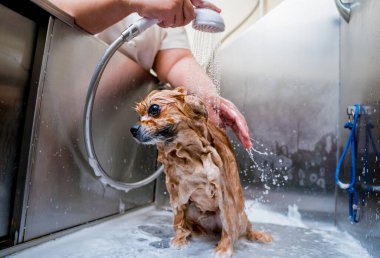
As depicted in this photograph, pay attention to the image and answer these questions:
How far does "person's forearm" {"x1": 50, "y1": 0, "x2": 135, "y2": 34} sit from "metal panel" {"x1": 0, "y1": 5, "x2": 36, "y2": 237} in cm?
14

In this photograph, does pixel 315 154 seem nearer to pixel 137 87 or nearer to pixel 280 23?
pixel 280 23

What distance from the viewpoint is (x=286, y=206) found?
4.29 ft

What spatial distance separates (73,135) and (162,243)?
0.44m

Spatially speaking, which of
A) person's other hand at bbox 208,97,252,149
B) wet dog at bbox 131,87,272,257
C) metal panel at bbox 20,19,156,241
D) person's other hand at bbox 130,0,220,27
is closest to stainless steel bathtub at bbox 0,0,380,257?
metal panel at bbox 20,19,156,241

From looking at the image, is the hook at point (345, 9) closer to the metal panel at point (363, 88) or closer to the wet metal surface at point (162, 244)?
the metal panel at point (363, 88)

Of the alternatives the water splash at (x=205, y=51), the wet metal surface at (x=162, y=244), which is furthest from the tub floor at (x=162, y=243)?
the water splash at (x=205, y=51)

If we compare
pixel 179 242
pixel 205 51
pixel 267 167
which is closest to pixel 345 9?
pixel 205 51

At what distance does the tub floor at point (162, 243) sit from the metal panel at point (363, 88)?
0.24 feet

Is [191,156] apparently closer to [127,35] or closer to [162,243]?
[162,243]

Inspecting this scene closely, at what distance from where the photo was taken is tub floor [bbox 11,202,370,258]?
2.50 feet

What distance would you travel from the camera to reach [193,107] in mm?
786

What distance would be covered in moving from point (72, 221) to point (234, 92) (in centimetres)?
94

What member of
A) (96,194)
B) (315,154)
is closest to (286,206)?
(315,154)

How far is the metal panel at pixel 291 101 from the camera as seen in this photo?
130 centimetres
